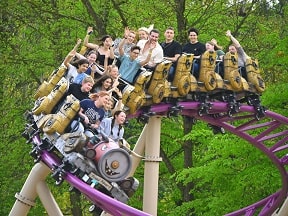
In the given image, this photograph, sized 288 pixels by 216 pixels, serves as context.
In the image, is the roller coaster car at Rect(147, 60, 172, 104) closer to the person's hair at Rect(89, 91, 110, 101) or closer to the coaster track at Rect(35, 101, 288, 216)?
the coaster track at Rect(35, 101, 288, 216)

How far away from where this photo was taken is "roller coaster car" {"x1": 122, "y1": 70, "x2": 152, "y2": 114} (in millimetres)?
9555

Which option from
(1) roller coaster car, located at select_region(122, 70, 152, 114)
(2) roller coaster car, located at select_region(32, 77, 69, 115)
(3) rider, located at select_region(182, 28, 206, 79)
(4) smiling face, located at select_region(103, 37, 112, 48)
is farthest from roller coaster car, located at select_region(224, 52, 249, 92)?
(2) roller coaster car, located at select_region(32, 77, 69, 115)

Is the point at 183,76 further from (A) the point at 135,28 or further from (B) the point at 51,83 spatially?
(A) the point at 135,28

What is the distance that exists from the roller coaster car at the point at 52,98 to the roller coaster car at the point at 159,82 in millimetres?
1748

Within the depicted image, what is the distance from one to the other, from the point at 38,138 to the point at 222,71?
3587 millimetres

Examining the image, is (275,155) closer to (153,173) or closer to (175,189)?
(153,173)

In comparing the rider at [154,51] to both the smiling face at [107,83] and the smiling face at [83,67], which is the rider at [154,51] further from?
the smiling face at [107,83]

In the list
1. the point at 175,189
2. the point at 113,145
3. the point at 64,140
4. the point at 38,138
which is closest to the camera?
the point at 113,145

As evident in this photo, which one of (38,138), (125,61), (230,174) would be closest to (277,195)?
(230,174)

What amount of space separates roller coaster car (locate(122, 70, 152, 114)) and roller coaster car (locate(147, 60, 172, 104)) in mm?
150

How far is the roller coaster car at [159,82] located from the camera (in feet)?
Answer: 33.2

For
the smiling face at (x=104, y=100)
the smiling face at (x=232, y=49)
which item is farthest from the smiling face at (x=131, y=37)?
the smiling face at (x=104, y=100)

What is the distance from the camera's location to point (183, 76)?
1058cm

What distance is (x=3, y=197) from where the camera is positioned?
17672 mm
